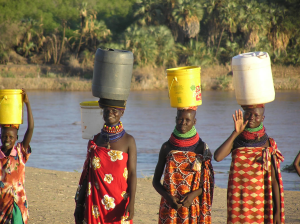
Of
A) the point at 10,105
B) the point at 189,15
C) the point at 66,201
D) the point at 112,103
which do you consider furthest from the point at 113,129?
the point at 189,15

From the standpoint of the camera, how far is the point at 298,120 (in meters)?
18.4

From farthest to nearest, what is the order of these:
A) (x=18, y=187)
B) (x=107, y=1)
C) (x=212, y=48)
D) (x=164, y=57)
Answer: (x=107, y=1)
(x=212, y=48)
(x=164, y=57)
(x=18, y=187)

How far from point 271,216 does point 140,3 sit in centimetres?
3592

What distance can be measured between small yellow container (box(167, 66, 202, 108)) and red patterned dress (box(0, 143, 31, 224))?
1.32 m

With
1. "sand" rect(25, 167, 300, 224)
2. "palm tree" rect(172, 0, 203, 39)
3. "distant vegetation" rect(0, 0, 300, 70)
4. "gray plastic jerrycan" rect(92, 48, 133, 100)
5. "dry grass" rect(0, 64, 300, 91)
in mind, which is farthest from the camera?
"palm tree" rect(172, 0, 203, 39)

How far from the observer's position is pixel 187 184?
Answer: 300 centimetres

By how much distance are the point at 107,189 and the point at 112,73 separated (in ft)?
2.85

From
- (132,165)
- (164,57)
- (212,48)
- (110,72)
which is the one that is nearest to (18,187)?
(132,165)

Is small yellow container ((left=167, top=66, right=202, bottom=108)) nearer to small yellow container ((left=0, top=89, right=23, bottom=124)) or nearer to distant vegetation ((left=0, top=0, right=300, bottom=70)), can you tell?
small yellow container ((left=0, top=89, right=23, bottom=124))

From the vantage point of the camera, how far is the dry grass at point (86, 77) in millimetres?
28688

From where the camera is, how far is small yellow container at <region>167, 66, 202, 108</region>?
3.01 m


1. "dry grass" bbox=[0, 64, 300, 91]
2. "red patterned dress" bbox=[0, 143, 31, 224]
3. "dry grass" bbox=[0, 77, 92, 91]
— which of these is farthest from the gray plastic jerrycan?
"dry grass" bbox=[0, 77, 92, 91]

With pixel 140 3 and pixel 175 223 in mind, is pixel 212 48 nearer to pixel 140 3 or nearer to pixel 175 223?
pixel 140 3

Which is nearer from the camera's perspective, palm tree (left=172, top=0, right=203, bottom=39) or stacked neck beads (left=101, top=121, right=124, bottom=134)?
stacked neck beads (left=101, top=121, right=124, bottom=134)
